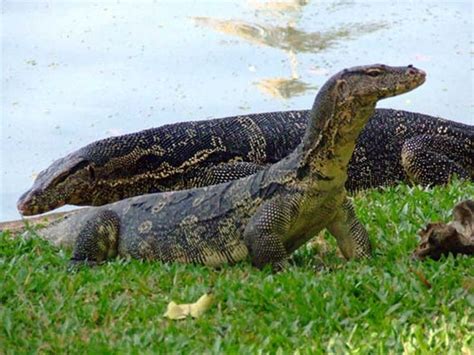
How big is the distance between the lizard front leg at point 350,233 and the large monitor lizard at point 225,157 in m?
2.31

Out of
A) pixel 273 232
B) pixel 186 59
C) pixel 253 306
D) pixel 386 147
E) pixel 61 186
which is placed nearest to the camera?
pixel 253 306

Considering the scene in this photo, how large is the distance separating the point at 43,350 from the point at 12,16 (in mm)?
7364

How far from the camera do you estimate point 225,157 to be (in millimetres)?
8781

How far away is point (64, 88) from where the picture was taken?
35.0 feet

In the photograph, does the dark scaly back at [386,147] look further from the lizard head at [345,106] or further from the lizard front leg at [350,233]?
the lizard head at [345,106]

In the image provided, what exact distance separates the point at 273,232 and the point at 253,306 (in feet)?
2.40

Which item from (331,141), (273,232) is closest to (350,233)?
(273,232)

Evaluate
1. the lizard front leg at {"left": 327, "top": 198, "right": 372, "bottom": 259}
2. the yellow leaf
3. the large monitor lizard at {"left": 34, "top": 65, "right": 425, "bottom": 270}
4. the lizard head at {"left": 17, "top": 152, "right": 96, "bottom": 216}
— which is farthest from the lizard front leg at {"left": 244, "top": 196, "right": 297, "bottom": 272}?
the lizard head at {"left": 17, "top": 152, "right": 96, "bottom": 216}

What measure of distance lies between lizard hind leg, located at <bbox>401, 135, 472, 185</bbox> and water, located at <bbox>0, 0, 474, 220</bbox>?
72.2 inches

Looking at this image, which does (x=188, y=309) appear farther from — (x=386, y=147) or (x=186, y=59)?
(x=186, y=59)

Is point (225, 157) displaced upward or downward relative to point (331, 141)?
downward

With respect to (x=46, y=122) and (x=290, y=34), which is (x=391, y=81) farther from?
(x=290, y=34)

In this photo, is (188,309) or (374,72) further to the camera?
(374,72)

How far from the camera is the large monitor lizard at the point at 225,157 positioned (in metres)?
8.48
